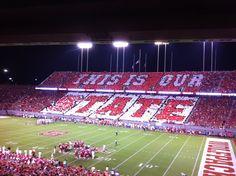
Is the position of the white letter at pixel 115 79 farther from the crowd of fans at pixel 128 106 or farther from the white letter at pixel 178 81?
the white letter at pixel 178 81

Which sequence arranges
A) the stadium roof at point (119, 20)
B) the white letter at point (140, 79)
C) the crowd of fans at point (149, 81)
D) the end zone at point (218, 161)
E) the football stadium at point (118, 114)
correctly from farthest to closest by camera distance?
the white letter at point (140, 79), the crowd of fans at point (149, 81), the end zone at point (218, 161), the football stadium at point (118, 114), the stadium roof at point (119, 20)

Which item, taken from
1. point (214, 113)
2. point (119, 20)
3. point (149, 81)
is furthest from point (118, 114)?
point (119, 20)

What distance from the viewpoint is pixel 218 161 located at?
19.7 meters

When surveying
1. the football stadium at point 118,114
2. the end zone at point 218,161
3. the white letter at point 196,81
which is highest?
the white letter at point 196,81

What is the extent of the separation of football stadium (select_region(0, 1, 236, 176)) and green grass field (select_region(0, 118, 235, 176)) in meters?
0.07

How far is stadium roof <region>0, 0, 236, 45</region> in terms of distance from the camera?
4.16 meters

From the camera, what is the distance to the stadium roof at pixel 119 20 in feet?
13.7

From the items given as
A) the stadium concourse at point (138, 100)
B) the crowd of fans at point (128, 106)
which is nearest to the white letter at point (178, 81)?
the stadium concourse at point (138, 100)

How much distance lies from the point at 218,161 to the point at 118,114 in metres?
23.6

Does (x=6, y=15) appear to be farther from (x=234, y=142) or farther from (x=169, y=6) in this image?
(x=234, y=142)

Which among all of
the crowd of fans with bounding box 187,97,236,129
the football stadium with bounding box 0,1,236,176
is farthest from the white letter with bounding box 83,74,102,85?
the crowd of fans with bounding box 187,97,236,129

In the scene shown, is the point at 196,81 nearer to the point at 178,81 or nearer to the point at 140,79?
the point at 178,81

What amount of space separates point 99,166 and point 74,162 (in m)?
1.82

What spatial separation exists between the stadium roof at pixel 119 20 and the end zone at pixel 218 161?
13836mm
